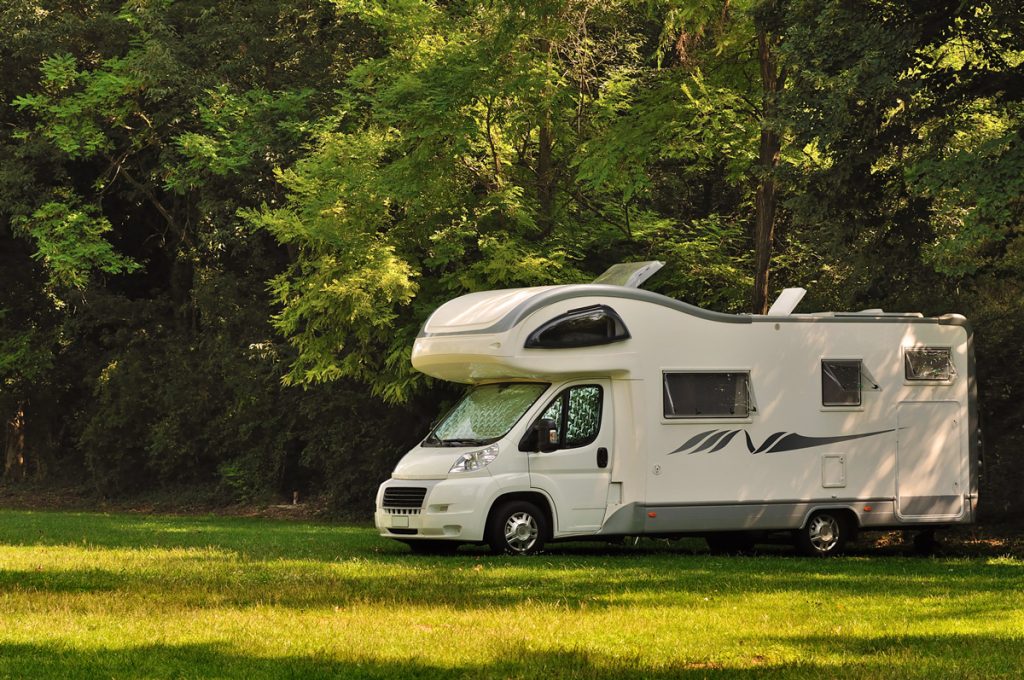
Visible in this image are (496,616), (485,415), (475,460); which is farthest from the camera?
(485,415)

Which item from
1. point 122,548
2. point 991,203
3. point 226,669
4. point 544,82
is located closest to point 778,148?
point 544,82

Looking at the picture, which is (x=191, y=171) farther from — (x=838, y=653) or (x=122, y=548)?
(x=838, y=653)

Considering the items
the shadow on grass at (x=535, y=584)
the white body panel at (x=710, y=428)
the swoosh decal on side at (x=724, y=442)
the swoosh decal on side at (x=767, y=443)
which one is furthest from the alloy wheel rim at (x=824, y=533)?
the shadow on grass at (x=535, y=584)

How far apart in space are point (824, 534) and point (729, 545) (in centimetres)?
141

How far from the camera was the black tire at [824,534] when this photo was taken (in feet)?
60.1

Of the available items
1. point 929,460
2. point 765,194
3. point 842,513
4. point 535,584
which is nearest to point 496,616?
point 535,584

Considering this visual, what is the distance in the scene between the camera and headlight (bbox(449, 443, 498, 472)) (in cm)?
1706

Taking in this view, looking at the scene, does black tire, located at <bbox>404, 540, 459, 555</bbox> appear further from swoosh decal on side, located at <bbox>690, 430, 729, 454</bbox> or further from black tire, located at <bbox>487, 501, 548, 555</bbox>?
swoosh decal on side, located at <bbox>690, 430, 729, 454</bbox>

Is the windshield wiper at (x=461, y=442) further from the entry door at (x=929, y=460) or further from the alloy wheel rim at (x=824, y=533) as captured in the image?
the entry door at (x=929, y=460)

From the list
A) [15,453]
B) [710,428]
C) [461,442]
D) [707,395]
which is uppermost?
[707,395]

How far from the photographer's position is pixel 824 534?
1847 cm

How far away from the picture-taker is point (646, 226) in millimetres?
26281

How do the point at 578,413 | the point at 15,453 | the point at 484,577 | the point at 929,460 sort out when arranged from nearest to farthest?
the point at 484,577 → the point at 578,413 → the point at 929,460 → the point at 15,453

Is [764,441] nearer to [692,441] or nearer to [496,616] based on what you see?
[692,441]
